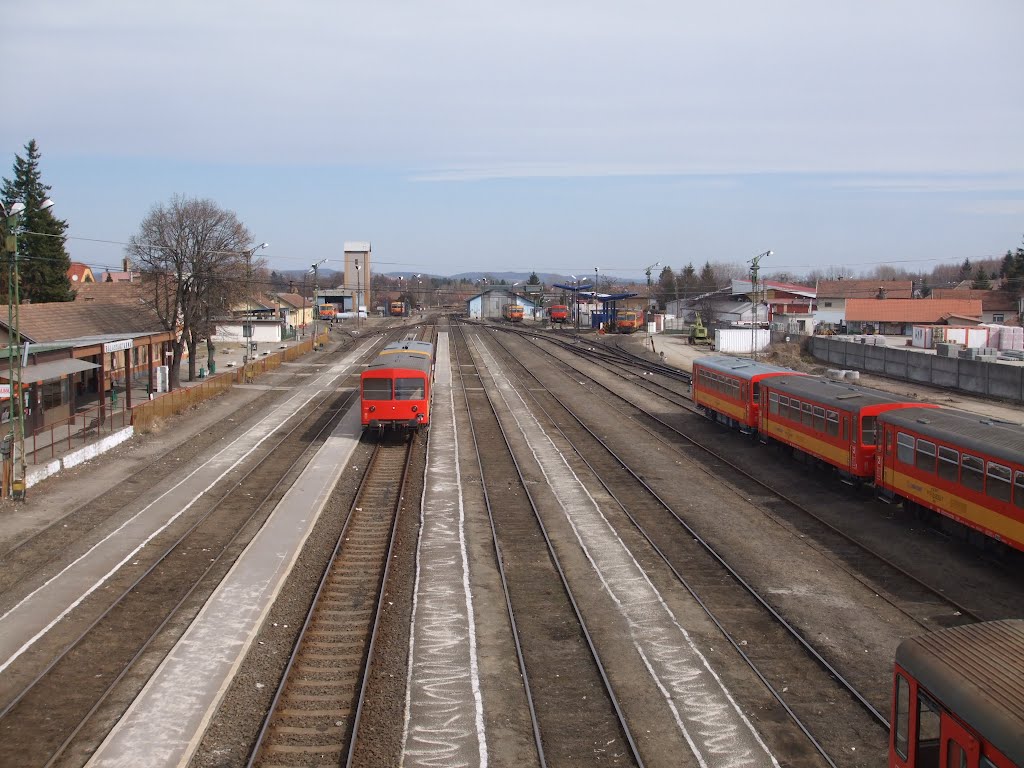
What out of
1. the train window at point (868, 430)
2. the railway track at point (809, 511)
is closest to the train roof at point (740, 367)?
the railway track at point (809, 511)

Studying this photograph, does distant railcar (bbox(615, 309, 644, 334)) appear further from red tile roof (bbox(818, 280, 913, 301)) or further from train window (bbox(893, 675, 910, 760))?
train window (bbox(893, 675, 910, 760))

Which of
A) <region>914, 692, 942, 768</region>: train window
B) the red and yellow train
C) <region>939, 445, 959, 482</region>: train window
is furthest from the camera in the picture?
<region>939, 445, 959, 482</region>: train window

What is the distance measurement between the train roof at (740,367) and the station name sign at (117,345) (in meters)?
22.6

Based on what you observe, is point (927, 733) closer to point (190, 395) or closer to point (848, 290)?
point (190, 395)

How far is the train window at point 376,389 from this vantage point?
93.7ft

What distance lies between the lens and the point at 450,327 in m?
101

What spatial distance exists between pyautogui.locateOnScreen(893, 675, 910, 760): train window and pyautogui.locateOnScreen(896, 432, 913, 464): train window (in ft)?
40.1

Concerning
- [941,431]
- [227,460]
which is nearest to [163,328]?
[227,460]

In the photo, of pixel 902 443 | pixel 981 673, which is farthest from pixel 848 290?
pixel 981 673

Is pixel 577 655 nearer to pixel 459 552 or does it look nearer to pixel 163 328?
pixel 459 552

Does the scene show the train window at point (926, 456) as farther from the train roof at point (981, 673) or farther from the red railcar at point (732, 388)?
the train roof at point (981, 673)

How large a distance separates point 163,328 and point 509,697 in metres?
38.4

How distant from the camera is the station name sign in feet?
104

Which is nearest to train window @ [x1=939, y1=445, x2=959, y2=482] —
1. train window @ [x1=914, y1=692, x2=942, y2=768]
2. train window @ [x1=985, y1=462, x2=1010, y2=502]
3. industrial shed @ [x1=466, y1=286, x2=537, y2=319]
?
train window @ [x1=985, y1=462, x2=1010, y2=502]
